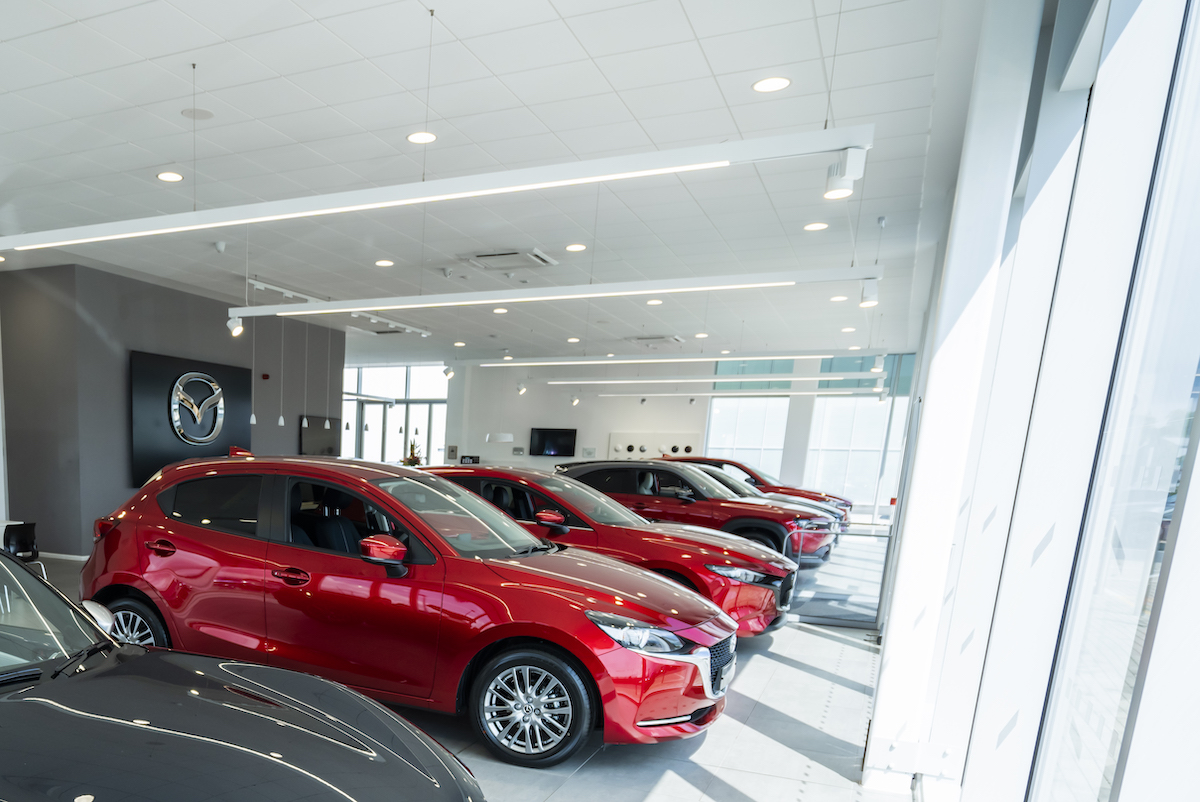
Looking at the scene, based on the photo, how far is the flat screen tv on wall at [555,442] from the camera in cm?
1894

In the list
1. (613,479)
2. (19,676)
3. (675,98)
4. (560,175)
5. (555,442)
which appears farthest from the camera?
(555,442)

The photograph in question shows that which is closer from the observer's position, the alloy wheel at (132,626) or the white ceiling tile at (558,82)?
the alloy wheel at (132,626)

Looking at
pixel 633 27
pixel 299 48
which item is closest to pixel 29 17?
pixel 299 48

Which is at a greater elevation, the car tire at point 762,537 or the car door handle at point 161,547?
the car door handle at point 161,547

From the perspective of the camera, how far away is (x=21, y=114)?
474cm

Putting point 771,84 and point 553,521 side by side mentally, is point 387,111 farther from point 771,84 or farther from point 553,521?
point 553,521

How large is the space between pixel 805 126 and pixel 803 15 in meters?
1.28

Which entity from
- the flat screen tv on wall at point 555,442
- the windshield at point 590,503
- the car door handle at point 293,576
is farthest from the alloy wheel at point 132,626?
the flat screen tv on wall at point 555,442

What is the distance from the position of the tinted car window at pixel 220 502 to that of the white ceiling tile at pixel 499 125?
2870 millimetres

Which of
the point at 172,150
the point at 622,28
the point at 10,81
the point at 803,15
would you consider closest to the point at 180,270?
the point at 172,150

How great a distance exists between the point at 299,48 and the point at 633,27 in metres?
2.00

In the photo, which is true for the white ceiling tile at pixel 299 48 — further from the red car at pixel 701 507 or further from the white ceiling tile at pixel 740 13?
the red car at pixel 701 507

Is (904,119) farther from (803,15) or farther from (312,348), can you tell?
(312,348)

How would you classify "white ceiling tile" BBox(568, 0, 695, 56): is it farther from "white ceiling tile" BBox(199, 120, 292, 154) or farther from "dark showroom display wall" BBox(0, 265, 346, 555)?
"dark showroom display wall" BBox(0, 265, 346, 555)
